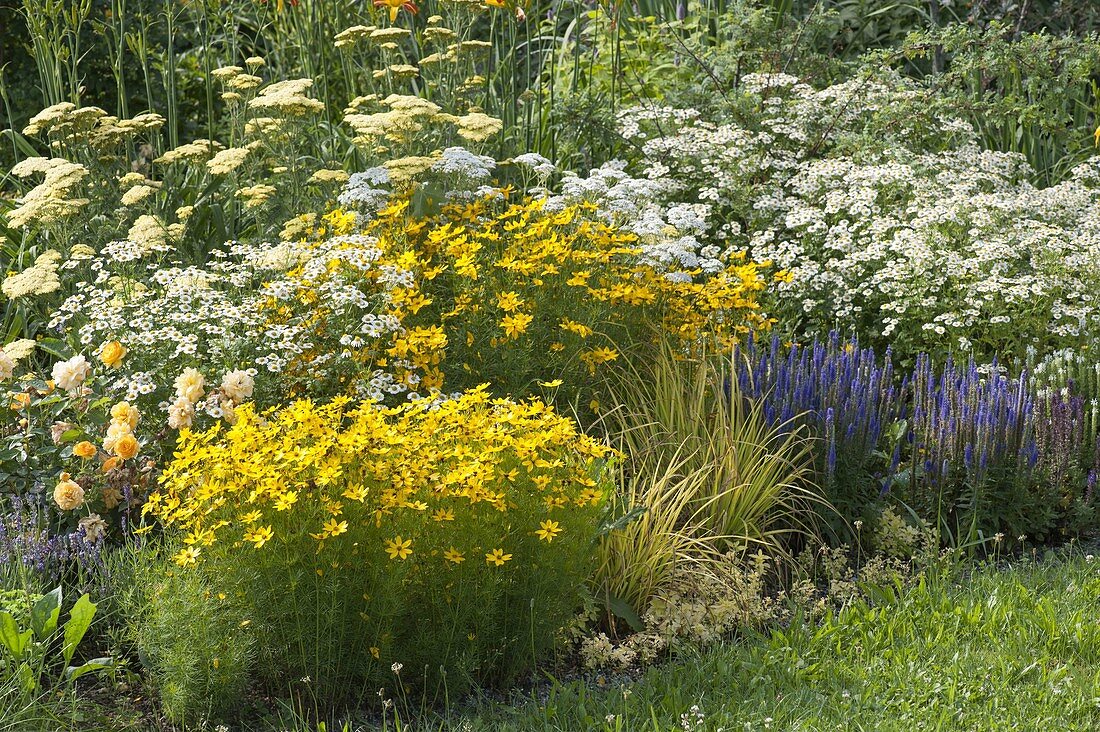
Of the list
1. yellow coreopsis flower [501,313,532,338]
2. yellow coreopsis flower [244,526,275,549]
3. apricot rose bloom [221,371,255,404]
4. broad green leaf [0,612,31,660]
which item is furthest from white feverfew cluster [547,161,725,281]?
broad green leaf [0,612,31,660]

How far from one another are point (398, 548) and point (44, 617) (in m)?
0.96

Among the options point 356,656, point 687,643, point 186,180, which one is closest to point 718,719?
point 687,643

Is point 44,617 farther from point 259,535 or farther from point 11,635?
point 259,535

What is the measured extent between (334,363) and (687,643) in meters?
1.49

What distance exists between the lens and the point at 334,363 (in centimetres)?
411

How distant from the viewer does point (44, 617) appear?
3.13 metres

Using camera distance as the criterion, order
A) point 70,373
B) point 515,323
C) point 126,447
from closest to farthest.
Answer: point 126,447, point 70,373, point 515,323

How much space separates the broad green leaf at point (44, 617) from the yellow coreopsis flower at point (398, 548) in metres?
0.88

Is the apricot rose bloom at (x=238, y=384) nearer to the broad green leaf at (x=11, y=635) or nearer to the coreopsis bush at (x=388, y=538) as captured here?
the coreopsis bush at (x=388, y=538)

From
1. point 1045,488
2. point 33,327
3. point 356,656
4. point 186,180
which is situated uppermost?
point 186,180

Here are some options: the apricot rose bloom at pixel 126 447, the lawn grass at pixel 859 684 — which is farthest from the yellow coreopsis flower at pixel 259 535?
the apricot rose bloom at pixel 126 447

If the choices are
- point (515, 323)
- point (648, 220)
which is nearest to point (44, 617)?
point (515, 323)

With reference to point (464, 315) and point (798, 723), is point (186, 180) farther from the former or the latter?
point (798, 723)

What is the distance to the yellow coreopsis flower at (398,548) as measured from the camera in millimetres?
2977
